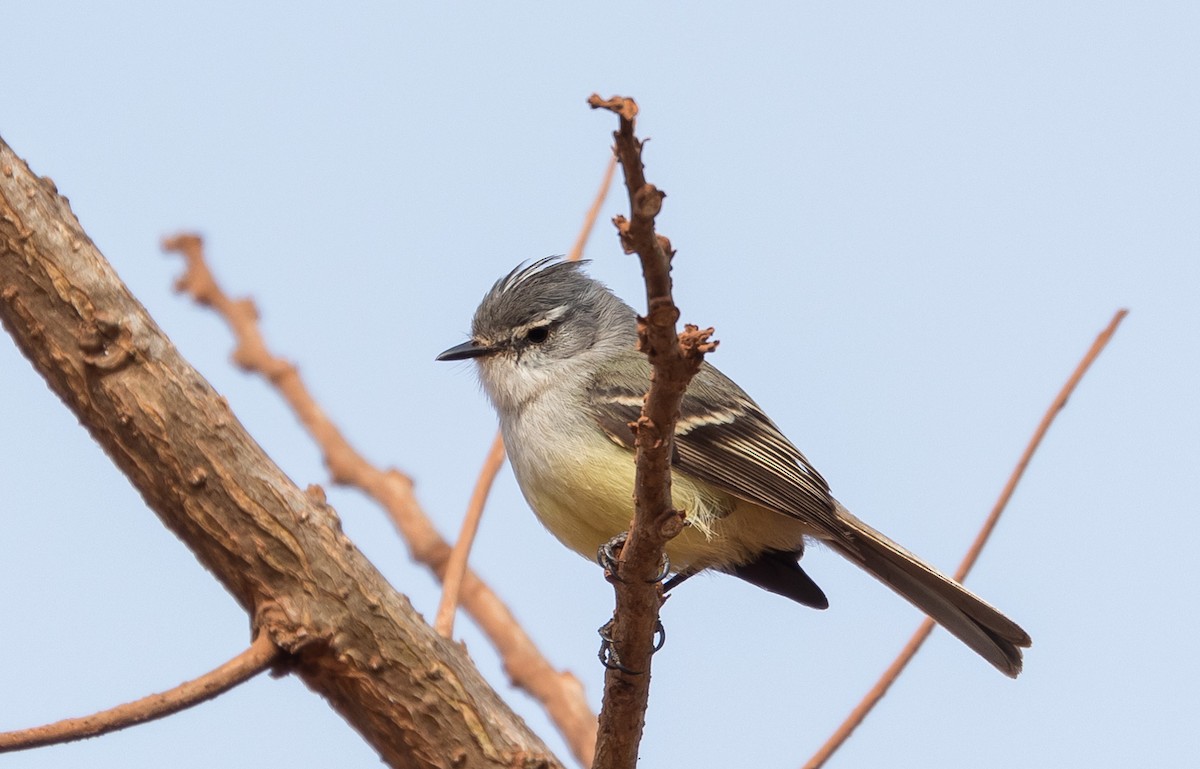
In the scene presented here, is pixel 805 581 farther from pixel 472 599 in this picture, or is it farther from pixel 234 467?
pixel 234 467

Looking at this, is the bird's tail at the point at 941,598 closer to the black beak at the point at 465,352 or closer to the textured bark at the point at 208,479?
the black beak at the point at 465,352

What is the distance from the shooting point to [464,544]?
14.6 feet

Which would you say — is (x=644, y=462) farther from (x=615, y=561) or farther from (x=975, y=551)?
(x=975, y=551)

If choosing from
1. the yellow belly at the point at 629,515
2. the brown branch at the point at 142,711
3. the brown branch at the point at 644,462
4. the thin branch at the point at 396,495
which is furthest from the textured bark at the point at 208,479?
the yellow belly at the point at 629,515

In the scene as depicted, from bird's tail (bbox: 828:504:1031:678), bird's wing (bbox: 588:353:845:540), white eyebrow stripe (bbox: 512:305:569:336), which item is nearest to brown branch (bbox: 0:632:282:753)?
bird's wing (bbox: 588:353:845:540)

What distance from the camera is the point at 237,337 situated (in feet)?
17.1

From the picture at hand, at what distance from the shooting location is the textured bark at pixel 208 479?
365 centimetres

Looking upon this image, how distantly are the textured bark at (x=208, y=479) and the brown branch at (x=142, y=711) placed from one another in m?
0.20

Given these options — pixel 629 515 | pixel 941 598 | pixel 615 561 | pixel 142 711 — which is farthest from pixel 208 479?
pixel 941 598

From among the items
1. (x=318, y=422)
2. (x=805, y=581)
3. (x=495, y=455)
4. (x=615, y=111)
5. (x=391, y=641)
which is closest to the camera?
(x=615, y=111)

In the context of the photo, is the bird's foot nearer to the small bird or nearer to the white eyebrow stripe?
the small bird

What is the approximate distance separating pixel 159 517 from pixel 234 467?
0.32 m

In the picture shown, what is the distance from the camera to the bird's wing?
495cm

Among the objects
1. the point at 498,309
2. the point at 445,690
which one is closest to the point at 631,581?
the point at 445,690
